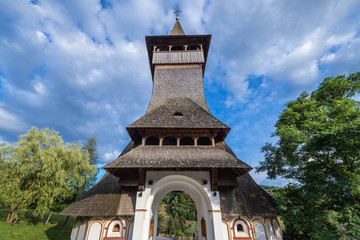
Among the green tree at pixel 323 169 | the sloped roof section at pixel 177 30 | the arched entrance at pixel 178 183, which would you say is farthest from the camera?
the sloped roof section at pixel 177 30

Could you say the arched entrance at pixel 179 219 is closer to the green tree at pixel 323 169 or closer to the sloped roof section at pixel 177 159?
the green tree at pixel 323 169

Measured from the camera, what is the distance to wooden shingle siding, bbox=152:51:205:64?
14.8 meters

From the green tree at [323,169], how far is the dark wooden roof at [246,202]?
88 cm

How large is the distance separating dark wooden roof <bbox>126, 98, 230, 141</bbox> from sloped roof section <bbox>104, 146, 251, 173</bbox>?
1.25m

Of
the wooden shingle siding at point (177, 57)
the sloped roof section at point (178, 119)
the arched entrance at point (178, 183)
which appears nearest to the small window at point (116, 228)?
the arched entrance at point (178, 183)

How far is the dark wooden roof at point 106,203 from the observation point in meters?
8.00

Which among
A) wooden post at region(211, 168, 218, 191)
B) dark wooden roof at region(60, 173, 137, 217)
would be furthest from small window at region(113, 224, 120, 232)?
wooden post at region(211, 168, 218, 191)

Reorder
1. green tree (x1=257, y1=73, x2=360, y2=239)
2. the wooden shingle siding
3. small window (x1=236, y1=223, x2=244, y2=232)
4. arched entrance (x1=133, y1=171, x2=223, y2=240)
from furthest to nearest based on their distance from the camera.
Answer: the wooden shingle siding
small window (x1=236, y1=223, x2=244, y2=232)
arched entrance (x1=133, y1=171, x2=223, y2=240)
green tree (x1=257, y1=73, x2=360, y2=239)

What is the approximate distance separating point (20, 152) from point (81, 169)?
4.62 meters

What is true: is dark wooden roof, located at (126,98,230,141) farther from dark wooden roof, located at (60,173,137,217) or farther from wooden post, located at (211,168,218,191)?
dark wooden roof, located at (60,173,137,217)

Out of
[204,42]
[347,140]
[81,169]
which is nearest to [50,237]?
[81,169]

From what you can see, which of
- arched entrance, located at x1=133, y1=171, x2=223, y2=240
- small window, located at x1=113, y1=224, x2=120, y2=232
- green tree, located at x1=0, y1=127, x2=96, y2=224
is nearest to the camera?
arched entrance, located at x1=133, y1=171, x2=223, y2=240

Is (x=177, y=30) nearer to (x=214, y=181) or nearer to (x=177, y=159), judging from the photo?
(x=177, y=159)

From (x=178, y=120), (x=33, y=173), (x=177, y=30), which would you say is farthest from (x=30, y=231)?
(x=177, y=30)
